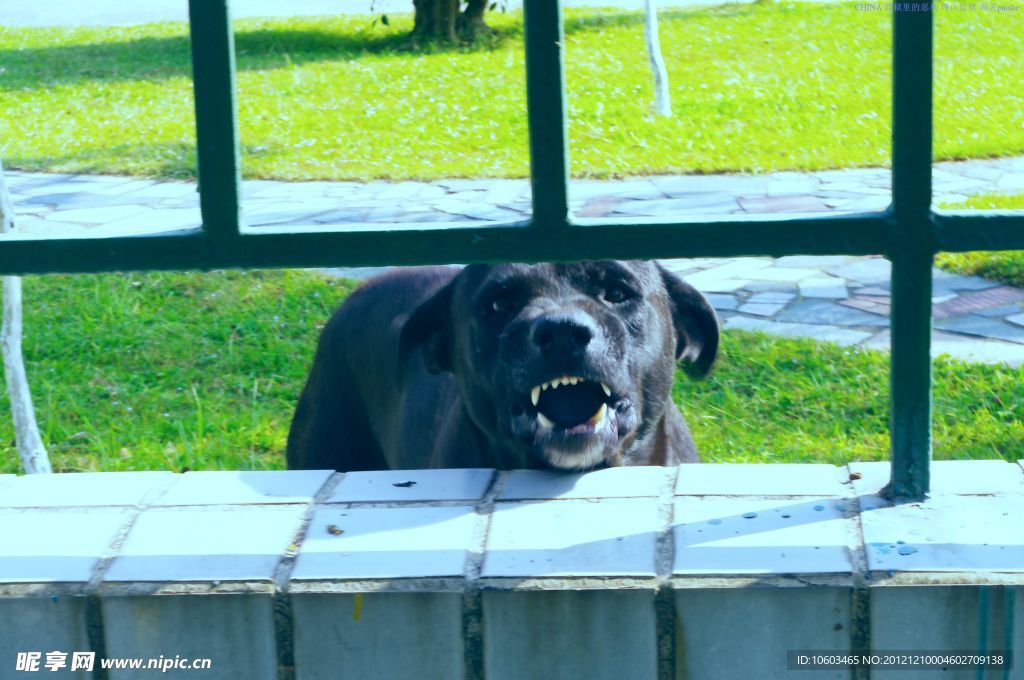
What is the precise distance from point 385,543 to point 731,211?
228 inches

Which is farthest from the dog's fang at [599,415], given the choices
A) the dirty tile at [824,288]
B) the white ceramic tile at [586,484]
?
the dirty tile at [824,288]

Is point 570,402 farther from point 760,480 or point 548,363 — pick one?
point 760,480

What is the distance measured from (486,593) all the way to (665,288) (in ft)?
4.99

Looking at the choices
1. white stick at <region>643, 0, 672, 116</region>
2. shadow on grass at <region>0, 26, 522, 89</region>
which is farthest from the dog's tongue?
shadow on grass at <region>0, 26, 522, 89</region>

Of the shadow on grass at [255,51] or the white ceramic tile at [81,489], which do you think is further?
the shadow on grass at [255,51]

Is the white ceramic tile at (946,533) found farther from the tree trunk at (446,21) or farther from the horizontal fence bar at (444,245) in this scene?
the tree trunk at (446,21)

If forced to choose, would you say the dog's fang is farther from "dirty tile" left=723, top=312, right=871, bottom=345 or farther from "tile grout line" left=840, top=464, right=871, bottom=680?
"dirty tile" left=723, top=312, right=871, bottom=345

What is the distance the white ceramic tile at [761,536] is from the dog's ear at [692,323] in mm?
1224

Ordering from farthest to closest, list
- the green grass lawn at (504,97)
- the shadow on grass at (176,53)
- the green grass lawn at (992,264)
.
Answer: the shadow on grass at (176,53) < the green grass lawn at (504,97) < the green grass lawn at (992,264)

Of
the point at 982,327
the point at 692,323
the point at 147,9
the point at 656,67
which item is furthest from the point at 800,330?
the point at 147,9

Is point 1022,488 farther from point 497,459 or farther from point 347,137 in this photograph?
point 347,137

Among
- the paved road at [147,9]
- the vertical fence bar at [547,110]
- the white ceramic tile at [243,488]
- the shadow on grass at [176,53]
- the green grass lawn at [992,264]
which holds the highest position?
the paved road at [147,9]

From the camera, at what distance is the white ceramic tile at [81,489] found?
2.21 meters

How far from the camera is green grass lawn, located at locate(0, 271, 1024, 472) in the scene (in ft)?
14.8
